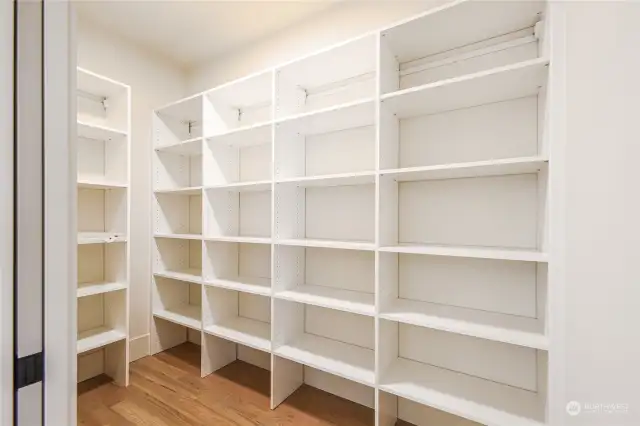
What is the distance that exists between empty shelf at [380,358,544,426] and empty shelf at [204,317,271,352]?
0.83 meters

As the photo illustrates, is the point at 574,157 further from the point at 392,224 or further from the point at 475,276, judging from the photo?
the point at 392,224

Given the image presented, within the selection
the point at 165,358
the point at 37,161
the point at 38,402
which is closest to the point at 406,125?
the point at 37,161

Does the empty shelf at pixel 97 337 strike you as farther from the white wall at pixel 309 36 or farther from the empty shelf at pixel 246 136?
the white wall at pixel 309 36

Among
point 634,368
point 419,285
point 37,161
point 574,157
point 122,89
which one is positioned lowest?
point 634,368

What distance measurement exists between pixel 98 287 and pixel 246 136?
145 centimetres

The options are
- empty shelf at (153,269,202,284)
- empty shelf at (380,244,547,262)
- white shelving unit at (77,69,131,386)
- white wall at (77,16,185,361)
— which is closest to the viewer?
empty shelf at (380,244,547,262)

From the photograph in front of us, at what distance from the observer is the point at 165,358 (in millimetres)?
2646

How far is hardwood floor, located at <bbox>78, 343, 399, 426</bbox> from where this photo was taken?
1853 millimetres

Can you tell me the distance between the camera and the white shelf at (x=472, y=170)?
4.16 feet

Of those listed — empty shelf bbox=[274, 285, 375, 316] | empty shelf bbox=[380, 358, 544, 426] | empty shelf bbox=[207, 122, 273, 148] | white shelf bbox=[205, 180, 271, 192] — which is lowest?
empty shelf bbox=[380, 358, 544, 426]

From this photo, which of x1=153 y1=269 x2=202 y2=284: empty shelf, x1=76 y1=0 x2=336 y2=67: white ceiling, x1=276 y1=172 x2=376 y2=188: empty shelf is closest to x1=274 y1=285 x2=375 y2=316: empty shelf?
x1=276 y1=172 x2=376 y2=188: empty shelf

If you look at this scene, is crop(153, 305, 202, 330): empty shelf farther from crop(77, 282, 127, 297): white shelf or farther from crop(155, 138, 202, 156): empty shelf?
crop(155, 138, 202, 156): empty shelf

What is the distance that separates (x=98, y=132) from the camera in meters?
2.20

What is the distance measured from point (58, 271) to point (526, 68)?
1.58 metres
